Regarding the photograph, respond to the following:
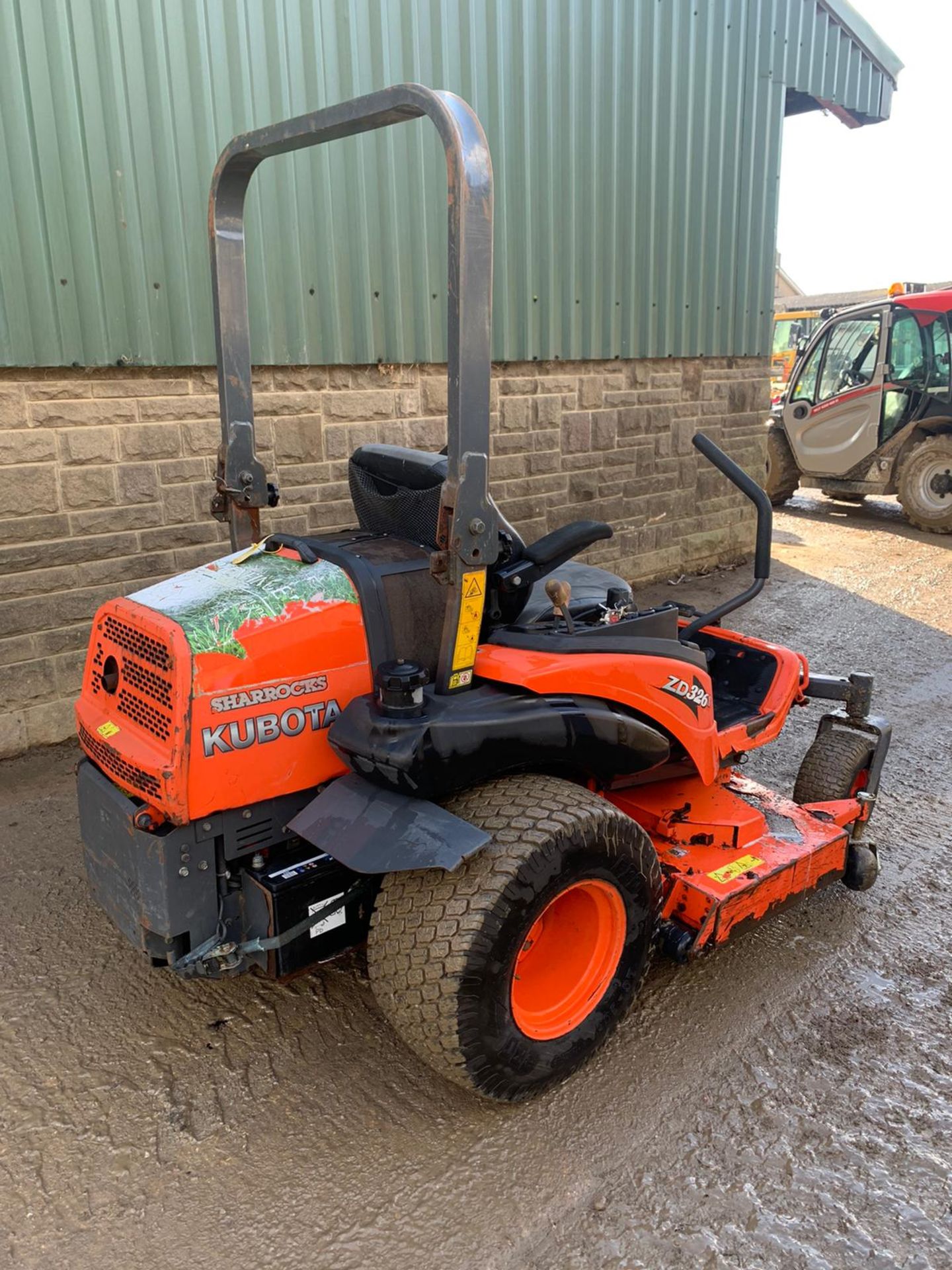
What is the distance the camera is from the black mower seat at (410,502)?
274 cm

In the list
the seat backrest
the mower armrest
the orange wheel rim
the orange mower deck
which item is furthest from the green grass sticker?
the orange mower deck

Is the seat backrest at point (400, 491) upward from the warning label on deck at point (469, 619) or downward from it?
upward

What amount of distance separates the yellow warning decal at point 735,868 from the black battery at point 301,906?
42.9 inches

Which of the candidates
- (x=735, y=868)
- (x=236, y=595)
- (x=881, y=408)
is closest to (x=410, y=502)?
(x=236, y=595)

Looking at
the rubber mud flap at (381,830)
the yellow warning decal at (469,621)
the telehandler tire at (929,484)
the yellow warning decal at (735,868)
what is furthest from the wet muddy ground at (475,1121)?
the telehandler tire at (929,484)

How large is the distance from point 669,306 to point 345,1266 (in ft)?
24.4

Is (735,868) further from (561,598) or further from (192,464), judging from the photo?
(192,464)

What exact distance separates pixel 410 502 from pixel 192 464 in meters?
2.65

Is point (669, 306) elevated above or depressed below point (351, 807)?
above

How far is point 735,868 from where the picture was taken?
2955 millimetres

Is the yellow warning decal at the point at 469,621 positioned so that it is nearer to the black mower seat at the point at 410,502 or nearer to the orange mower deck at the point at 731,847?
the black mower seat at the point at 410,502

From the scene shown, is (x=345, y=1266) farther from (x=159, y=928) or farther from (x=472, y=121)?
(x=472, y=121)

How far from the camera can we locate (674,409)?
8258mm

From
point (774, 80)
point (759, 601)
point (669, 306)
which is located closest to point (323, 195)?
point (669, 306)
